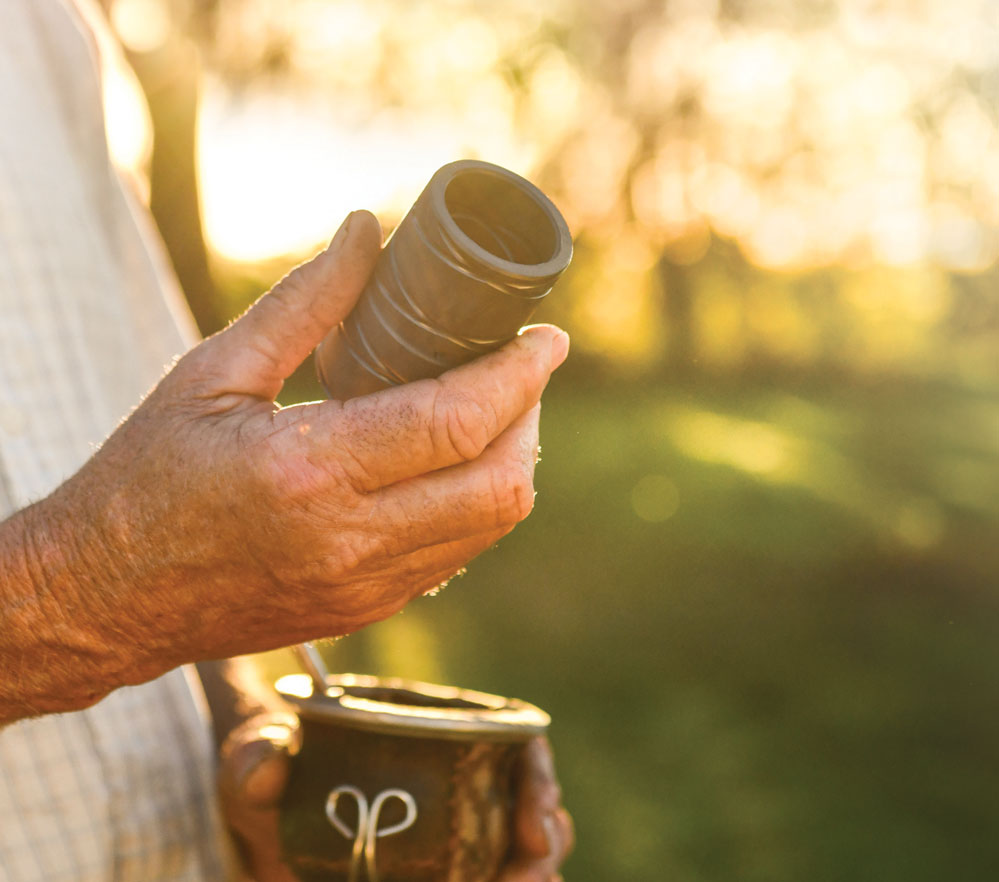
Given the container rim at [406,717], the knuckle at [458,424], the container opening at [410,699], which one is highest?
the knuckle at [458,424]

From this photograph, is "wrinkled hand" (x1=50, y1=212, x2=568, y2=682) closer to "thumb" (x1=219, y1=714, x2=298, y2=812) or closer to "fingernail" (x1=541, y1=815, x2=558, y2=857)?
"thumb" (x1=219, y1=714, x2=298, y2=812)

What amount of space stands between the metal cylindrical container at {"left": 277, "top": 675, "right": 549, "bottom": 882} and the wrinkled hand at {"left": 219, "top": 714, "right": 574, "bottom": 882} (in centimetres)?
6

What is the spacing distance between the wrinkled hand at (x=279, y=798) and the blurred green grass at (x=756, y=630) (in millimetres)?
4016

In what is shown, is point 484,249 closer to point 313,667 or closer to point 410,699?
point 313,667

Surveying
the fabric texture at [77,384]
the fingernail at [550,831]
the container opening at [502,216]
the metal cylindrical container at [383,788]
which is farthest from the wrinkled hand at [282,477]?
the fingernail at [550,831]

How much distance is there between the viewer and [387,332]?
124 cm

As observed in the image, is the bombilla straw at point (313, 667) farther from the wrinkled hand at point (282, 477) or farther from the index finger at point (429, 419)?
the index finger at point (429, 419)

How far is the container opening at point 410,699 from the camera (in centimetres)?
172

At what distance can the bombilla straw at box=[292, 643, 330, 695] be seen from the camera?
1.54 m

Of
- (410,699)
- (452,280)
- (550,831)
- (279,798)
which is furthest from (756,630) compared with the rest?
(452,280)

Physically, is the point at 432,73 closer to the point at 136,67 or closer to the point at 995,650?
the point at 136,67

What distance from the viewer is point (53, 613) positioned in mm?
1302

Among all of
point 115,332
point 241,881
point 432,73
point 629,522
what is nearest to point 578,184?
point 432,73

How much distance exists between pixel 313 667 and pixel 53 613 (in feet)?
1.38
